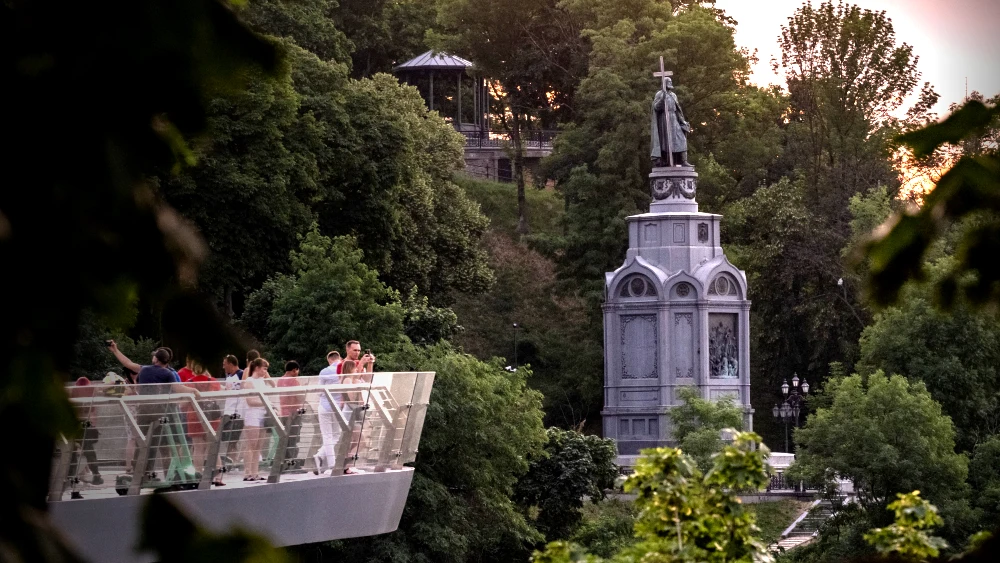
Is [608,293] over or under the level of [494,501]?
over

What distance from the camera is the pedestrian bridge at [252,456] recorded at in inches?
500

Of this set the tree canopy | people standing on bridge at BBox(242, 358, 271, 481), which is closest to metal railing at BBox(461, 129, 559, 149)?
the tree canopy

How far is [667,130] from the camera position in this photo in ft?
139

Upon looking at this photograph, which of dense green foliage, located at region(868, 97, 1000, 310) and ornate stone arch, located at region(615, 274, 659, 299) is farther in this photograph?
ornate stone arch, located at region(615, 274, 659, 299)

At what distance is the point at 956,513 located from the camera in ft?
114

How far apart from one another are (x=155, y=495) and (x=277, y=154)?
125ft

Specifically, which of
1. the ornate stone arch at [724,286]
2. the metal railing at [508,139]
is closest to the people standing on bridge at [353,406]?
→ the ornate stone arch at [724,286]

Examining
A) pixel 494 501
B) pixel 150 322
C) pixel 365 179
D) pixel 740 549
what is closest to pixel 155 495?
pixel 150 322

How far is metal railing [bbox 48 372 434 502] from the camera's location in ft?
41.9

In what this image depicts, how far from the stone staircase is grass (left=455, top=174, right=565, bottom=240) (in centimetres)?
2533

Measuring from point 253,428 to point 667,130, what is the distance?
28.9m

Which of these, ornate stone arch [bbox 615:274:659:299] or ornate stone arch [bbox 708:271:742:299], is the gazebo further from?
ornate stone arch [bbox 708:271:742:299]

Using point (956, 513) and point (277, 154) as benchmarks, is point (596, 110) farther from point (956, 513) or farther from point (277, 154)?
point (956, 513)

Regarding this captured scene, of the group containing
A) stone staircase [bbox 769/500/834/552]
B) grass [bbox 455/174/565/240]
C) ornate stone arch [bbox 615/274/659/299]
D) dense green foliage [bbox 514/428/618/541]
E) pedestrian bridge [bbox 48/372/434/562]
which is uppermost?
grass [bbox 455/174/565/240]
